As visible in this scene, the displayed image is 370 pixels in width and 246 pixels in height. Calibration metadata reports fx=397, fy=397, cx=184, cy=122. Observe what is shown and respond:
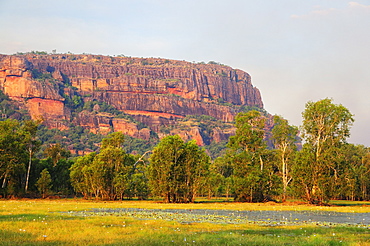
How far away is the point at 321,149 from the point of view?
217ft

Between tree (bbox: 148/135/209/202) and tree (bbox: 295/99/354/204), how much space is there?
17102 millimetres

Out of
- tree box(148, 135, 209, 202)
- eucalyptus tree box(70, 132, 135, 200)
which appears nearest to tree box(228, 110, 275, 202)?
tree box(148, 135, 209, 202)

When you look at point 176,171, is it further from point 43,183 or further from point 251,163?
point 43,183

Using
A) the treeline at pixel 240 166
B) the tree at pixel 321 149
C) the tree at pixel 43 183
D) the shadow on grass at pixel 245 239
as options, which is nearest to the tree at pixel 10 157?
the treeline at pixel 240 166

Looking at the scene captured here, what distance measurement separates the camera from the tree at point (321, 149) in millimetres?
63562

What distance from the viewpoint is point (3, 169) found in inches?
2840

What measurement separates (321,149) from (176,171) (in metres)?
24.7

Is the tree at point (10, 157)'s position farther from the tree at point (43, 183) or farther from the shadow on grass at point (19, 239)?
the shadow on grass at point (19, 239)

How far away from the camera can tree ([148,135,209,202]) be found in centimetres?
6794

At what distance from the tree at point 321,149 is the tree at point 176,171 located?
56.1 feet

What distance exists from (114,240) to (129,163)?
69.3 metres

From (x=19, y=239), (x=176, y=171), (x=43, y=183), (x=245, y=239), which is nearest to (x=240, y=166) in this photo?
(x=176, y=171)

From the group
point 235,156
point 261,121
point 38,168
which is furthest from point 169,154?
point 38,168

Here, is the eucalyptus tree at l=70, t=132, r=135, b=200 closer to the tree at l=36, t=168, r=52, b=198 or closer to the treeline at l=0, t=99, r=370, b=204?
the treeline at l=0, t=99, r=370, b=204
